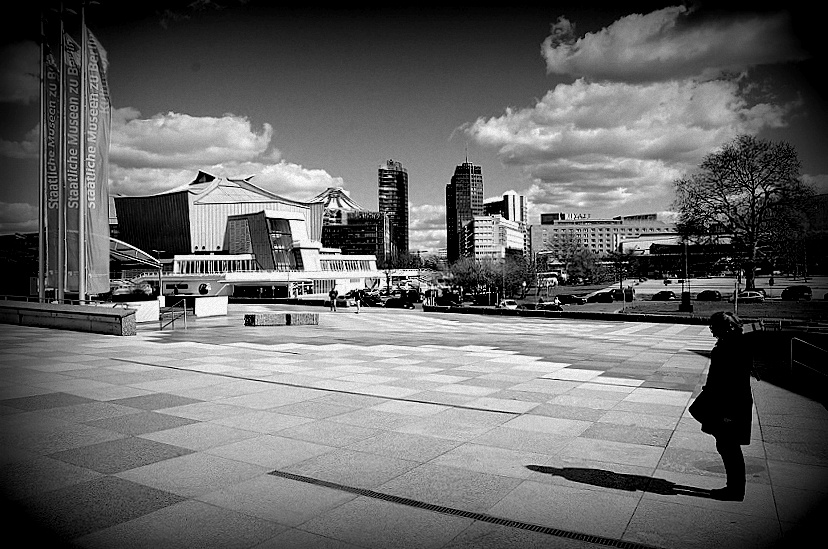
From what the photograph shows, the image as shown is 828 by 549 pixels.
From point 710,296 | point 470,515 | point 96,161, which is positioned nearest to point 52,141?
point 96,161

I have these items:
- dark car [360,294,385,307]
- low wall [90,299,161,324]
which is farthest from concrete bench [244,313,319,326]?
dark car [360,294,385,307]

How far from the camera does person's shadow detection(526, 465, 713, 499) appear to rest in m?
5.96

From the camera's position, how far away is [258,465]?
6852 millimetres

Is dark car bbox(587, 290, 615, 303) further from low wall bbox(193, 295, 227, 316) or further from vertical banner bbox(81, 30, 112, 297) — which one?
vertical banner bbox(81, 30, 112, 297)

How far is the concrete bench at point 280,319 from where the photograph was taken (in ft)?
92.3

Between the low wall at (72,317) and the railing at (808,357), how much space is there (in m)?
20.8

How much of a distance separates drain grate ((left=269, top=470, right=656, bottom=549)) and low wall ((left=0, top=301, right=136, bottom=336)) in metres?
17.5

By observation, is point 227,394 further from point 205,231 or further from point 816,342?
point 205,231

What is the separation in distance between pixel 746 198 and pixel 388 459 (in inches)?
1598

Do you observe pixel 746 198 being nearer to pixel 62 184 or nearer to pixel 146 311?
pixel 146 311

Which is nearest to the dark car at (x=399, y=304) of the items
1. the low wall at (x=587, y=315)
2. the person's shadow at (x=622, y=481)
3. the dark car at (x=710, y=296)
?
the low wall at (x=587, y=315)

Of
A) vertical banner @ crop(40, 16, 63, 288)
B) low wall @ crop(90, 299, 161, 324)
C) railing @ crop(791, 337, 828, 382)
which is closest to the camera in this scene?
railing @ crop(791, 337, 828, 382)

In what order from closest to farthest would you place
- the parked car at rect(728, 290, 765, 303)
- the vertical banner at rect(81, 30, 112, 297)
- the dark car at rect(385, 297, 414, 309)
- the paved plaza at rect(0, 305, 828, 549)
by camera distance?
1. the paved plaza at rect(0, 305, 828, 549)
2. the vertical banner at rect(81, 30, 112, 297)
3. the parked car at rect(728, 290, 765, 303)
4. the dark car at rect(385, 297, 414, 309)

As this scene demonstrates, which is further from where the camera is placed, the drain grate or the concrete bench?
A: the concrete bench
